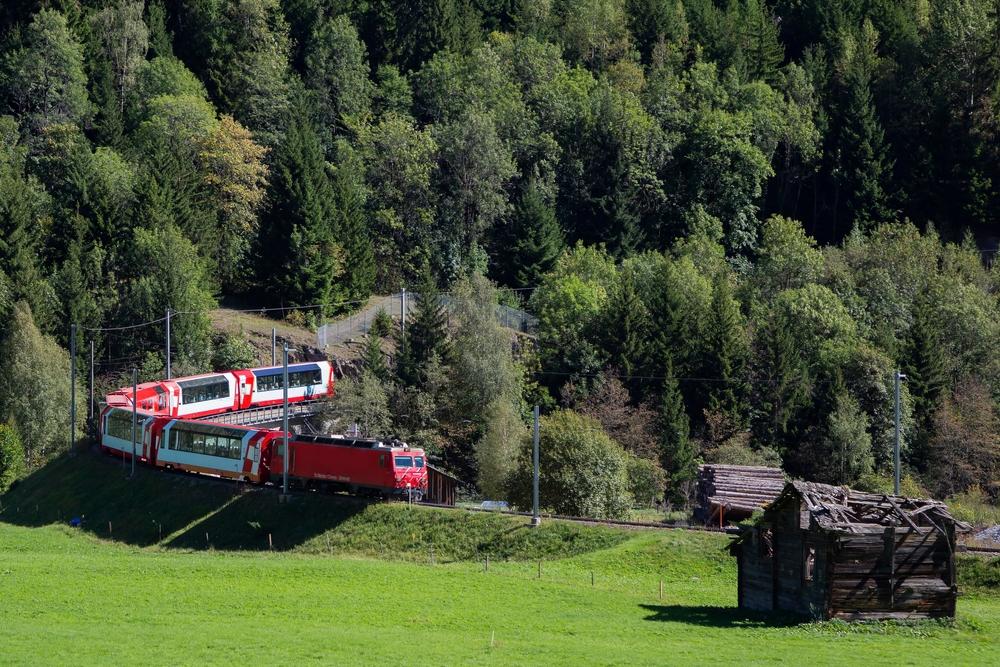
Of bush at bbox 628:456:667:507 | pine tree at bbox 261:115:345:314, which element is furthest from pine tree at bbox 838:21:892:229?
bush at bbox 628:456:667:507

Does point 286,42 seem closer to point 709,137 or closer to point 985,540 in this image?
point 709,137

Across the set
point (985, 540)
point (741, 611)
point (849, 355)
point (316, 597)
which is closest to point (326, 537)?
point (316, 597)

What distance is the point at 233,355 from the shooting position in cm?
9750

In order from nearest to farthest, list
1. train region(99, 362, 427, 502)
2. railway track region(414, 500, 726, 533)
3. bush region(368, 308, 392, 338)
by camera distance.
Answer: railway track region(414, 500, 726, 533) < train region(99, 362, 427, 502) < bush region(368, 308, 392, 338)

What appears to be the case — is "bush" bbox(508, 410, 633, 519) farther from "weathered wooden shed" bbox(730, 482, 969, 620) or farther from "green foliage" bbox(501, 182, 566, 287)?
"green foliage" bbox(501, 182, 566, 287)

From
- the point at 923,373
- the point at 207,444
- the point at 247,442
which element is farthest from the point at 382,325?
the point at 923,373

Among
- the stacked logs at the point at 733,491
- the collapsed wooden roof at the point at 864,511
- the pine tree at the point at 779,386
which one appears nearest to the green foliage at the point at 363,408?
the stacked logs at the point at 733,491

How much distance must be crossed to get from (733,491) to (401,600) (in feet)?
76.0

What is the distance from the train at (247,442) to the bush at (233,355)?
7341mm

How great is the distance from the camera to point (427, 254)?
Result: 115 meters

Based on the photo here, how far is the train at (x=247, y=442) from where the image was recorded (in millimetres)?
64562

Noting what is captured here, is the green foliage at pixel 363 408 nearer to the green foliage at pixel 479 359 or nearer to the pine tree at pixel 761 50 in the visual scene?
the green foliage at pixel 479 359

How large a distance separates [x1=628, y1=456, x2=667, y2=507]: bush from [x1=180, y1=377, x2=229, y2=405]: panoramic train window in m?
26.0

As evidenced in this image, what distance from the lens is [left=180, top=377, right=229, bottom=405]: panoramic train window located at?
8631 cm
